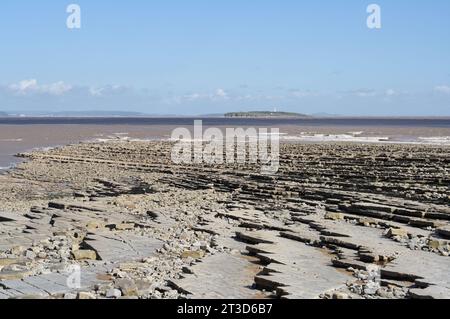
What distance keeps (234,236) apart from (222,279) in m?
3.25

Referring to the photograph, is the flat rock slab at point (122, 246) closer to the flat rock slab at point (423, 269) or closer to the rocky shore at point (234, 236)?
the rocky shore at point (234, 236)

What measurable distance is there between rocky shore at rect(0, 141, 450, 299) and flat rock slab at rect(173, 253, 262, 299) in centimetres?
3

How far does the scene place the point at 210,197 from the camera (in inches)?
733

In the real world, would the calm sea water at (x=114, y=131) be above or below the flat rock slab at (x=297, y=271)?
above

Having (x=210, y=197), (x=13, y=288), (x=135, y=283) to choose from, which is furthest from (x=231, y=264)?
(x=210, y=197)

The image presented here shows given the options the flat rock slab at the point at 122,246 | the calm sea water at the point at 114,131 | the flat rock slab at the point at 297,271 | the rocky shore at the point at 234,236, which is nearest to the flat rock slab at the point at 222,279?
the rocky shore at the point at 234,236

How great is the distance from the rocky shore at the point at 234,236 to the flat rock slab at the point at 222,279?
0.09 ft

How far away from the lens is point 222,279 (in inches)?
359

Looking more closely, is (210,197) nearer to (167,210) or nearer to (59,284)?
(167,210)

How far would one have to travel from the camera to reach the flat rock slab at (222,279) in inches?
329

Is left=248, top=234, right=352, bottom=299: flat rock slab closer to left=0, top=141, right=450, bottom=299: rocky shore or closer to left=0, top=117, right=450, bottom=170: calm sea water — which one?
left=0, top=141, right=450, bottom=299: rocky shore

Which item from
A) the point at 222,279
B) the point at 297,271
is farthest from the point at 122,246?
the point at 297,271

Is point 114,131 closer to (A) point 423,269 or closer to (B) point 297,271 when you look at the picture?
(B) point 297,271
